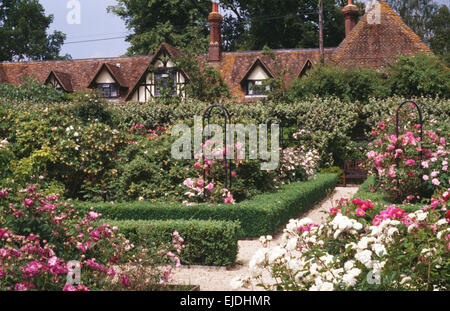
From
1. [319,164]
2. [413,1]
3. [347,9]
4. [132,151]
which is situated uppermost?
[413,1]

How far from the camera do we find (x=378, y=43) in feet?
78.0

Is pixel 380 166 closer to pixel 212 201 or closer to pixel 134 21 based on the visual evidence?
pixel 212 201

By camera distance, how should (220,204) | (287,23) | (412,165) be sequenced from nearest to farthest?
(412,165) → (220,204) → (287,23)

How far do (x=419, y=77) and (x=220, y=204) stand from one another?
13.4m

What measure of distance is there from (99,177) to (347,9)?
19294mm

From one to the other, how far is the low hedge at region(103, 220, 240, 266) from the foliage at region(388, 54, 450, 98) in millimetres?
14364

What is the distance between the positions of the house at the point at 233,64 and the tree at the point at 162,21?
2918 millimetres

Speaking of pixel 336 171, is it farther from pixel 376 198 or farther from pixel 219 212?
pixel 219 212

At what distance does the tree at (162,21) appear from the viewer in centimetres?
3192

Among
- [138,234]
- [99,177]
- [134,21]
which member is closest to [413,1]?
[134,21]

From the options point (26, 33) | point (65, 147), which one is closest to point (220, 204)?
point (65, 147)

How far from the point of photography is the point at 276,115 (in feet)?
66.7

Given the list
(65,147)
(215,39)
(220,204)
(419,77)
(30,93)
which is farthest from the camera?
(215,39)

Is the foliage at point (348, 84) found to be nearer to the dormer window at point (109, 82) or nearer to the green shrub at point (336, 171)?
the green shrub at point (336, 171)
